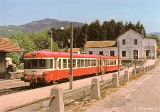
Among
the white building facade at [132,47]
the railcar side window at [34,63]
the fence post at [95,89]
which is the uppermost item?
the white building facade at [132,47]

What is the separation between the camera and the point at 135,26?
12225 cm

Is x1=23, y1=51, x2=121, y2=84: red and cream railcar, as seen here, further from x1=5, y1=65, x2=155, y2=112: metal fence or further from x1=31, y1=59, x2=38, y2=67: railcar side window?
x1=5, y1=65, x2=155, y2=112: metal fence

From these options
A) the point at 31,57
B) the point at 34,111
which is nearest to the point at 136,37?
the point at 31,57

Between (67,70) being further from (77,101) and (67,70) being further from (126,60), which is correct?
(126,60)

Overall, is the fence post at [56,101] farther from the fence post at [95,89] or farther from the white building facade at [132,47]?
the white building facade at [132,47]

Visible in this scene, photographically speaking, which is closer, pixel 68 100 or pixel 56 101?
pixel 56 101

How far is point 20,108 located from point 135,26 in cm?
11847

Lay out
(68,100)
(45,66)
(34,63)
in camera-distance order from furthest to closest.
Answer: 1. (34,63)
2. (45,66)
3. (68,100)

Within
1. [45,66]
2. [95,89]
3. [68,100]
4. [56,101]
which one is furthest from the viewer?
[45,66]

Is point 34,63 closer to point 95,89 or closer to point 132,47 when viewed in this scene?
point 95,89

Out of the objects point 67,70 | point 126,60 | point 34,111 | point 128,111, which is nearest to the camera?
point 34,111

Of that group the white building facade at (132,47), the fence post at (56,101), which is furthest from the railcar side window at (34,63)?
the white building facade at (132,47)

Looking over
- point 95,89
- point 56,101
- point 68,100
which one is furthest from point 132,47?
point 56,101

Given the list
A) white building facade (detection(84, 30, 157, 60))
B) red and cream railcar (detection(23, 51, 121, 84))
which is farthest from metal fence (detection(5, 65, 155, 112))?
white building facade (detection(84, 30, 157, 60))
